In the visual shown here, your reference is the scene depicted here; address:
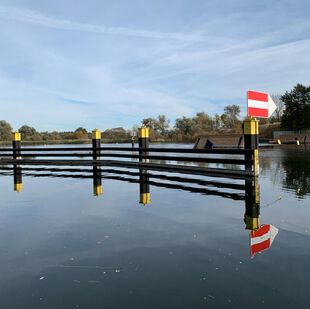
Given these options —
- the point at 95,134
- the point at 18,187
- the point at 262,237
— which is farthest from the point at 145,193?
the point at 95,134

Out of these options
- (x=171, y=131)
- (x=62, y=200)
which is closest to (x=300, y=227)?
(x=62, y=200)

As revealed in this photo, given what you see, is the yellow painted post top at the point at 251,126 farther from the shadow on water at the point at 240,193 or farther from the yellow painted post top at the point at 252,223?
the yellow painted post top at the point at 252,223

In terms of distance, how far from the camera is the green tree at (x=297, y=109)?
152 feet

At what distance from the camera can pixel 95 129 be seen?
14.7 meters

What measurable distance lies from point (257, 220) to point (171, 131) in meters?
73.9

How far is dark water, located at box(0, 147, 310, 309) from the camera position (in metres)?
2.31

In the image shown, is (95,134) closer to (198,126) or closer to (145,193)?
(145,193)

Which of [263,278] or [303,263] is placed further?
[303,263]

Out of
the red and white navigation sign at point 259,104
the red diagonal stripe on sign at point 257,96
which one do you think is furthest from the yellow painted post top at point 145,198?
the red diagonal stripe on sign at point 257,96

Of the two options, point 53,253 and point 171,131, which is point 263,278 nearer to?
point 53,253

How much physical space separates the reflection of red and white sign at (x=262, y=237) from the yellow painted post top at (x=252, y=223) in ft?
0.23

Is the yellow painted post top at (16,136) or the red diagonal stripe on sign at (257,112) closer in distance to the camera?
the red diagonal stripe on sign at (257,112)

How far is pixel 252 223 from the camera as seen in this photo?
13.5ft

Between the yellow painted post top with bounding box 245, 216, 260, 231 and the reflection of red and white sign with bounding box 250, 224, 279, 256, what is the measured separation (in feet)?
0.23
